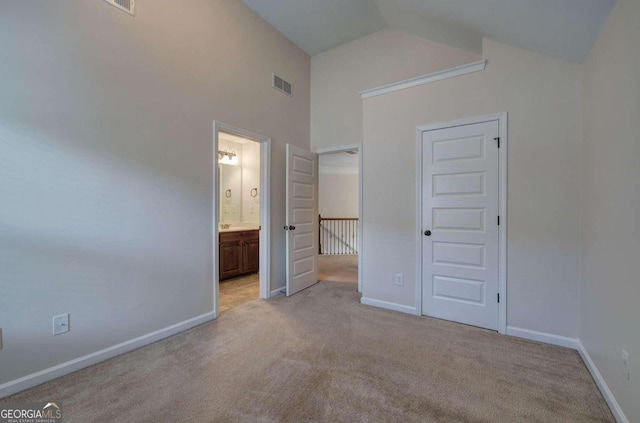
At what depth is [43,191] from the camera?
1835 mm

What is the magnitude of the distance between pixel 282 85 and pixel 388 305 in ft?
10.6

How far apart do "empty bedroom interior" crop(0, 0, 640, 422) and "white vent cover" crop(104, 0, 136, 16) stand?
0.05 meters

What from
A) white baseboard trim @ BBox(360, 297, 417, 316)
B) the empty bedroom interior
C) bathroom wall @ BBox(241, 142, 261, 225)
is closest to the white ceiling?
the empty bedroom interior

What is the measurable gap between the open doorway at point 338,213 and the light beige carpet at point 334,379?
2.85 meters

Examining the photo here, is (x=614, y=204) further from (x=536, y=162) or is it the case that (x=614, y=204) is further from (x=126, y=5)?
(x=126, y=5)

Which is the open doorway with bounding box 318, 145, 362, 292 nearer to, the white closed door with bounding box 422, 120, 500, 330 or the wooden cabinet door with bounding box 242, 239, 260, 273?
the wooden cabinet door with bounding box 242, 239, 260, 273

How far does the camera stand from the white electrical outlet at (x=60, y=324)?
1897 millimetres

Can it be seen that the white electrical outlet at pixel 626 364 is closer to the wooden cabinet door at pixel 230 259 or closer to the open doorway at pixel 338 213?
the open doorway at pixel 338 213

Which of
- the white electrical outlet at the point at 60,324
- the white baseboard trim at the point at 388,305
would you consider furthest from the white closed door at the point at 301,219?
the white electrical outlet at the point at 60,324

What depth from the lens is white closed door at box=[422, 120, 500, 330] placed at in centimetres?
266

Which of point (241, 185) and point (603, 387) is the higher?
point (241, 185)

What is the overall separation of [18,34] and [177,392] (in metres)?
2.50

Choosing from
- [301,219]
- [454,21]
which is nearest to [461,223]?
[454,21]

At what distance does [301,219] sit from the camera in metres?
3.94
